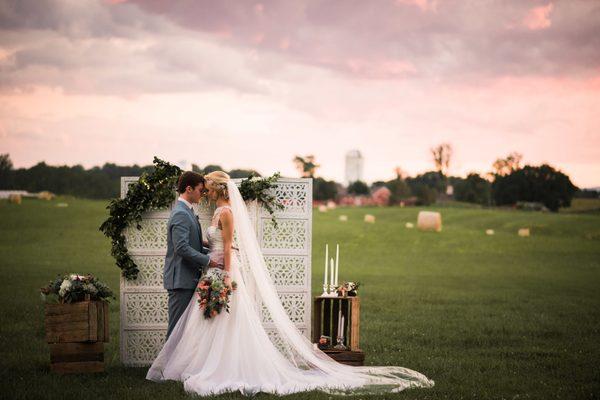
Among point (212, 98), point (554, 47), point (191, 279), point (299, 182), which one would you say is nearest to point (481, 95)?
point (554, 47)

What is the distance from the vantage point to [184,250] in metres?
8.53

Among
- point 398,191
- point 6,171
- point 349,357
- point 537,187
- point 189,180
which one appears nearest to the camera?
point 189,180

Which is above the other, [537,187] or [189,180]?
[537,187]

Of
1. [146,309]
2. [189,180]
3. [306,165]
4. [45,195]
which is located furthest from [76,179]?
[189,180]

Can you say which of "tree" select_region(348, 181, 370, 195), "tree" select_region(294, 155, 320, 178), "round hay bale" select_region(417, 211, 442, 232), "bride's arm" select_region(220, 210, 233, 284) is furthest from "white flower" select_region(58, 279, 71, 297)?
"tree" select_region(348, 181, 370, 195)

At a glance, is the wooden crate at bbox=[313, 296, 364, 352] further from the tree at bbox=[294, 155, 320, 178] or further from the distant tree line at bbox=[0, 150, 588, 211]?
the tree at bbox=[294, 155, 320, 178]

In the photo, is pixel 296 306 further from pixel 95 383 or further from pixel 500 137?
pixel 500 137

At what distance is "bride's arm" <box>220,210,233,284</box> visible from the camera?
29.1ft

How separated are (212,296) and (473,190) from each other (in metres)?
96.7

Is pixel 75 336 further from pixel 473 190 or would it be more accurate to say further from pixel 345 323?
pixel 473 190

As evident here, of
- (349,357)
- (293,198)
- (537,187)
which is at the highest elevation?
(537,187)

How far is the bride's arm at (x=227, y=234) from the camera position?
8883mm

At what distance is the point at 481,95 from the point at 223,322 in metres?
24.6

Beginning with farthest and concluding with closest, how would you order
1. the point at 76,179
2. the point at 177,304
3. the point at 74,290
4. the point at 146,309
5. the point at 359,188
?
the point at 359,188 → the point at 76,179 → the point at 146,309 → the point at 74,290 → the point at 177,304
